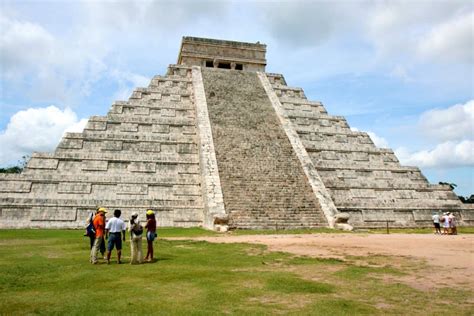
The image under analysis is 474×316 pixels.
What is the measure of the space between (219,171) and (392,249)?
905 centimetres

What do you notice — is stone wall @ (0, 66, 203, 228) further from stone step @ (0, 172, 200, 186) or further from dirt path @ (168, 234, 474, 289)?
dirt path @ (168, 234, 474, 289)

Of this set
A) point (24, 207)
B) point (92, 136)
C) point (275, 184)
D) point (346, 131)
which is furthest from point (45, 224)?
point (346, 131)

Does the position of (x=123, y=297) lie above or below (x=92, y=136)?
below

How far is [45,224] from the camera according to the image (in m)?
15.7

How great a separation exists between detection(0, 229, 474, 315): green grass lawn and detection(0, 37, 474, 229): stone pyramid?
6.57 m

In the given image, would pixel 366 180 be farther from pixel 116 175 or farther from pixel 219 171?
pixel 116 175

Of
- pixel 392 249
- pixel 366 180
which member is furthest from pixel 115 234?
pixel 366 180

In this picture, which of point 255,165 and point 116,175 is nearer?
point 116,175

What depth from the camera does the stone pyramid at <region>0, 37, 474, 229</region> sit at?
16266mm

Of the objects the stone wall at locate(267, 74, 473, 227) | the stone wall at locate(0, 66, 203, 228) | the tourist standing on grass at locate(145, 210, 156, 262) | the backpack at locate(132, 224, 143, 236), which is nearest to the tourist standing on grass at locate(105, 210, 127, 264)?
the backpack at locate(132, 224, 143, 236)

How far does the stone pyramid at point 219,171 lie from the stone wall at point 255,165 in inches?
2.0

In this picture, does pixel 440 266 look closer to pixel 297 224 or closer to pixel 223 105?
pixel 297 224

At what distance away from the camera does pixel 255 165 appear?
18484 millimetres

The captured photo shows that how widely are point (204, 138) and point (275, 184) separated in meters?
4.35
